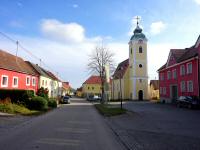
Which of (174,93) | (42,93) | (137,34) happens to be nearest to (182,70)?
(174,93)

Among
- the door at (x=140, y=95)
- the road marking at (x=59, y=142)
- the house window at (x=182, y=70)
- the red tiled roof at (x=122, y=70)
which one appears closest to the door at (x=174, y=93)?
the house window at (x=182, y=70)

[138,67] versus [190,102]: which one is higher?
[138,67]

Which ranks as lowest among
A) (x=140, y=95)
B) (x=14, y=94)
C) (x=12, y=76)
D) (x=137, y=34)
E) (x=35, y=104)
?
(x=35, y=104)

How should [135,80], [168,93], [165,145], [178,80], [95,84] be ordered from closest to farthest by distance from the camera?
[165,145], [178,80], [168,93], [135,80], [95,84]

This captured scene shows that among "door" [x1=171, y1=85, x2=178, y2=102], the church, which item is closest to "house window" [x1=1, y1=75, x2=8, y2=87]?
"door" [x1=171, y1=85, x2=178, y2=102]

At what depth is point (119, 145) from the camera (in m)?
9.65

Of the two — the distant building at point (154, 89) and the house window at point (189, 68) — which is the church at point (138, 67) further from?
the house window at point (189, 68)

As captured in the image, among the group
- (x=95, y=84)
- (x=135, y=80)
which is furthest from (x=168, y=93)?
(x=95, y=84)

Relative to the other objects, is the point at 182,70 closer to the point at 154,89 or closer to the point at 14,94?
the point at 14,94

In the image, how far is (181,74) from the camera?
39.4 m

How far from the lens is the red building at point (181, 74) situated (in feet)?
110

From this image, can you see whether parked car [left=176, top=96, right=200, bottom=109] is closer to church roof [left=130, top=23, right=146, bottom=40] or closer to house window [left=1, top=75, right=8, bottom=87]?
house window [left=1, top=75, right=8, bottom=87]

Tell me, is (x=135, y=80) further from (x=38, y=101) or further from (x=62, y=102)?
(x=38, y=101)

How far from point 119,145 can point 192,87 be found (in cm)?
2744
